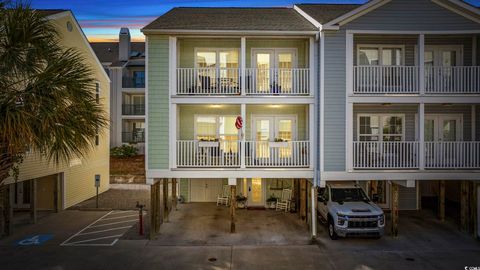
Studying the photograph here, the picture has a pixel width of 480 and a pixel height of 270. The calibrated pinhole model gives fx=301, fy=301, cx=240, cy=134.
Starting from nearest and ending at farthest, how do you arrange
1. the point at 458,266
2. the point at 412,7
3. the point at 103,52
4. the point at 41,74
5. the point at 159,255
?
the point at 41,74
the point at 458,266
the point at 159,255
the point at 412,7
the point at 103,52

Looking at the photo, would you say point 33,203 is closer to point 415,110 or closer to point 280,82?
point 280,82

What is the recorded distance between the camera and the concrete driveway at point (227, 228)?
38.8 feet

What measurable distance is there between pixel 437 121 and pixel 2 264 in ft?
60.0

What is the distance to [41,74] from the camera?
8.07 m

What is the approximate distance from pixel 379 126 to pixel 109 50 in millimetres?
32413

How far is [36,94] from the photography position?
306 inches

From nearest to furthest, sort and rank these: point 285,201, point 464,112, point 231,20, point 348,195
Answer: point 348,195 < point 231,20 < point 464,112 < point 285,201

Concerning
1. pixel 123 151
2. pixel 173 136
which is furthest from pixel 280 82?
pixel 123 151

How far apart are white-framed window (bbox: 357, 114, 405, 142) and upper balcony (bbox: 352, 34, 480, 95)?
1.85 metres

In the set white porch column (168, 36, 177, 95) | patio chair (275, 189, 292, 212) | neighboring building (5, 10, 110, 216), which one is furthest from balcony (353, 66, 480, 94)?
neighboring building (5, 10, 110, 216)

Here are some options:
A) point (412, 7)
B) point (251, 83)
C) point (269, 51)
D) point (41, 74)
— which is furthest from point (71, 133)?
point (412, 7)

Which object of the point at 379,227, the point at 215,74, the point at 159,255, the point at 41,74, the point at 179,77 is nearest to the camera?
the point at 41,74

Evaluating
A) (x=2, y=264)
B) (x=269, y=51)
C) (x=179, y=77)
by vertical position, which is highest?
(x=269, y=51)

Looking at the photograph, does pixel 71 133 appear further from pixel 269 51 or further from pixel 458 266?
pixel 458 266
